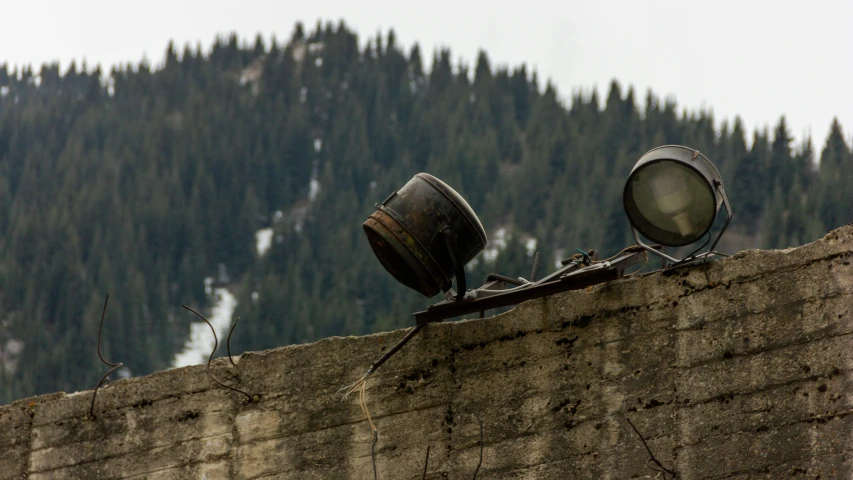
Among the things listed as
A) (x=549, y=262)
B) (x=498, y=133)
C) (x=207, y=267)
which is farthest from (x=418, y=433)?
(x=498, y=133)

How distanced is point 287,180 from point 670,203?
11811 cm

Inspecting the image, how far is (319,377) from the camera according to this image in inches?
213

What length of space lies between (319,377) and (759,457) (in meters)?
2.03

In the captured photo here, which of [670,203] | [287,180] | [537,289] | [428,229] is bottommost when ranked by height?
[537,289]

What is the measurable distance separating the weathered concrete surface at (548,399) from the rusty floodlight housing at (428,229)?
0.89 feet

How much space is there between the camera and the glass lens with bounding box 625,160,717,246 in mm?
4961

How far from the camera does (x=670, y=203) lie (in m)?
5.06

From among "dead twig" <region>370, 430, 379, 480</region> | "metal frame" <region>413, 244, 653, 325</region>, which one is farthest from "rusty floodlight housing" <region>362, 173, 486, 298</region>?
"dead twig" <region>370, 430, 379, 480</region>

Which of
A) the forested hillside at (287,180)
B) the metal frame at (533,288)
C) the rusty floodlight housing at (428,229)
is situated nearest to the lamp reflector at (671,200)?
the metal frame at (533,288)

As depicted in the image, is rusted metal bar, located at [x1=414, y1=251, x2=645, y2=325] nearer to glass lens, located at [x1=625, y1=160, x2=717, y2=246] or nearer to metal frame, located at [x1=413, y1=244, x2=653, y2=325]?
metal frame, located at [x1=413, y1=244, x2=653, y2=325]

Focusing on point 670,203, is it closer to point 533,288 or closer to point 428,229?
point 533,288

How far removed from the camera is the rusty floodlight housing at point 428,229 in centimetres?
530

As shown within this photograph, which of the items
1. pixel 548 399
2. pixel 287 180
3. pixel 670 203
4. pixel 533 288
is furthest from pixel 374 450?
pixel 287 180

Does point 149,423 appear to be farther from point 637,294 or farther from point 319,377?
point 637,294
